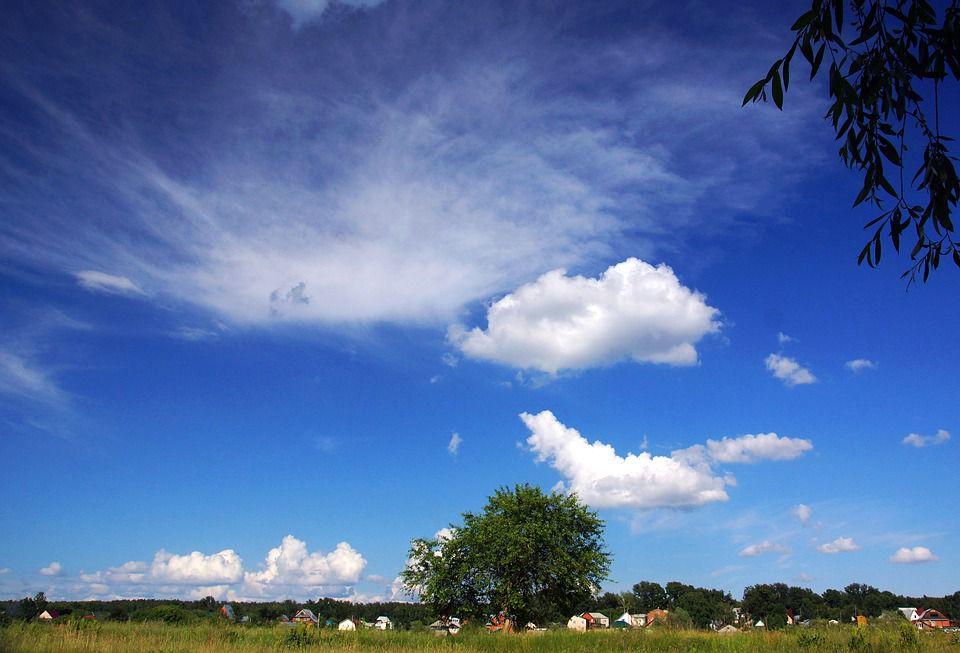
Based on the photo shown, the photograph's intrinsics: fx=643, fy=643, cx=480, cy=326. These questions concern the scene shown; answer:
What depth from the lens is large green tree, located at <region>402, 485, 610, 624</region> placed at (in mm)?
42344

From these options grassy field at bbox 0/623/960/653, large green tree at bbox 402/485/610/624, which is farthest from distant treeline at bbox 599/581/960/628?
grassy field at bbox 0/623/960/653

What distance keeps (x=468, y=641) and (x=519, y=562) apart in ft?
73.2

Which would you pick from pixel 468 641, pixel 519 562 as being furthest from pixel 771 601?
pixel 468 641

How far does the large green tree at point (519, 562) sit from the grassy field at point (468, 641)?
2046cm

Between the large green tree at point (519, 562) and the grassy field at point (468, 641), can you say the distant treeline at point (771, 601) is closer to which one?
the large green tree at point (519, 562)

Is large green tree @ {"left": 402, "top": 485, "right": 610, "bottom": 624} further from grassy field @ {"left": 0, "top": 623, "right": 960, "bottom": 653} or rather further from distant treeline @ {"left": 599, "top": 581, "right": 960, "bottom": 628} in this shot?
distant treeline @ {"left": 599, "top": 581, "right": 960, "bottom": 628}

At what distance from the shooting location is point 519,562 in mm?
42969

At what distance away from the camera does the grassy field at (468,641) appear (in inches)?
616

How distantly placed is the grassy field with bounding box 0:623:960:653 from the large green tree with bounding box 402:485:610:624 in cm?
2046

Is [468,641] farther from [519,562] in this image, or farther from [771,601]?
[771,601]

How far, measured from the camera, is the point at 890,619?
20344mm

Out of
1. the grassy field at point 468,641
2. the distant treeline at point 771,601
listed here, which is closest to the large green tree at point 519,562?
the grassy field at point 468,641

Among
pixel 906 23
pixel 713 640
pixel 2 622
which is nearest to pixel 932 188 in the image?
pixel 906 23

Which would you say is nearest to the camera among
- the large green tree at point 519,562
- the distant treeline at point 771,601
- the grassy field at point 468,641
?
the grassy field at point 468,641
